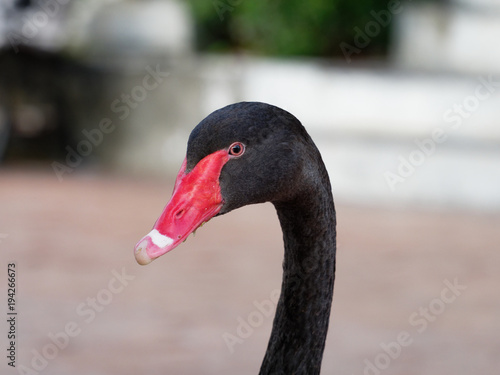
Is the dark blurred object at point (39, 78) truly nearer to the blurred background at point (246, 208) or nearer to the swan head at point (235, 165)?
the blurred background at point (246, 208)

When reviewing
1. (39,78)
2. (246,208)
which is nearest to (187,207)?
(246,208)

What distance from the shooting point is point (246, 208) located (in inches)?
300

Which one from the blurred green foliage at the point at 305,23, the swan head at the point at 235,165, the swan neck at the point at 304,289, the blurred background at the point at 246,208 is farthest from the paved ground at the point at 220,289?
the blurred green foliage at the point at 305,23

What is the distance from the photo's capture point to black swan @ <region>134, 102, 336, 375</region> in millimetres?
1896

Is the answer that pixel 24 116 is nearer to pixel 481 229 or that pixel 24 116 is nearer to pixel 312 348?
pixel 481 229

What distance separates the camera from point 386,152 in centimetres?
759

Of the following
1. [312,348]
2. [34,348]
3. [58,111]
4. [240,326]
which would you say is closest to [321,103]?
[58,111]

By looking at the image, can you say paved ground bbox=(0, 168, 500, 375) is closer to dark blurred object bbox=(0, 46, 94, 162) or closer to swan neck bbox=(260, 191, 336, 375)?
dark blurred object bbox=(0, 46, 94, 162)

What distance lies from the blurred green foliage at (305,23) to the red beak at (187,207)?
7136 mm

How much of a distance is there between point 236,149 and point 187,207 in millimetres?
197

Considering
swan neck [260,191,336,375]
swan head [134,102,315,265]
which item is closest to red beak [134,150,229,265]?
swan head [134,102,315,265]

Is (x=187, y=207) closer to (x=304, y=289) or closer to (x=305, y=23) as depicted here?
(x=304, y=289)

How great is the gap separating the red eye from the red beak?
0.05 feet

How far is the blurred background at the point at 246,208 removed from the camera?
4.44 meters
